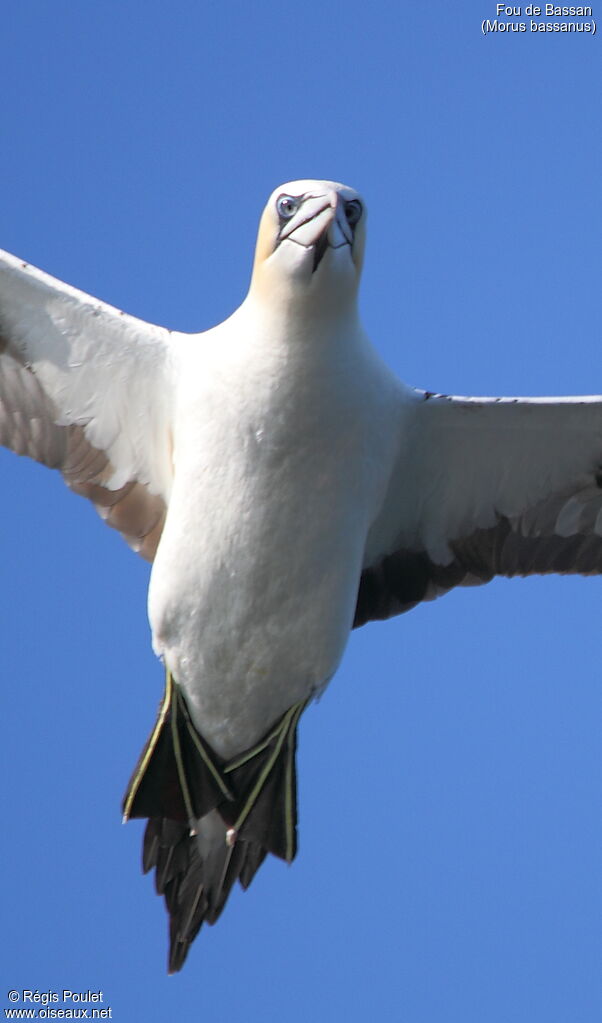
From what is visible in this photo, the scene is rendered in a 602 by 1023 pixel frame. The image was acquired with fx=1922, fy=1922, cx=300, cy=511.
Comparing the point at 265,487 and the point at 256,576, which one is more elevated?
the point at 265,487

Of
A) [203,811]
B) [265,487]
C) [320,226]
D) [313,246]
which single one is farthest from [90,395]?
[203,811]

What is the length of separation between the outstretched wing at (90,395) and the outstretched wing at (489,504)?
142 centimetres

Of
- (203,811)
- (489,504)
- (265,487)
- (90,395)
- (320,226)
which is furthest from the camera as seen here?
(489,504)

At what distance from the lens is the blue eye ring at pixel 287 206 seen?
1027cm

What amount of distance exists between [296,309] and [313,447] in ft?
2.43

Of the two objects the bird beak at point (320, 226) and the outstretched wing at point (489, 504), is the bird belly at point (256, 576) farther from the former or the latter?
the bird beak at point (320, 226)

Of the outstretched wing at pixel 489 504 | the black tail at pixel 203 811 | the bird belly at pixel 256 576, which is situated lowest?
the black tail at pixel 203 811

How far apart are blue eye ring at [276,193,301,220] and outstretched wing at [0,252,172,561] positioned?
1076mm

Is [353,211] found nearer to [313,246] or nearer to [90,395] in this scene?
[313,246]

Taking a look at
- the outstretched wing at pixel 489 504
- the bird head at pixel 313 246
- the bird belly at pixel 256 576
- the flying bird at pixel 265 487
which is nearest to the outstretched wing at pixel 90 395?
the flying bird at pixel 265 487

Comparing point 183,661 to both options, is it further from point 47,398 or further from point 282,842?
point 47,398

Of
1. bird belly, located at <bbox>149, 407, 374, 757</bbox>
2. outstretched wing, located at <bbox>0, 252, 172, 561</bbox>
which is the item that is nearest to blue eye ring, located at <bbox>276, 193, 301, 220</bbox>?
outstretched wing, located at <bbox>0, 252, 172, 561</bbox>

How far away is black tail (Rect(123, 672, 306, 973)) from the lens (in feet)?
35.7

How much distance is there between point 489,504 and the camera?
11883 millimetres
